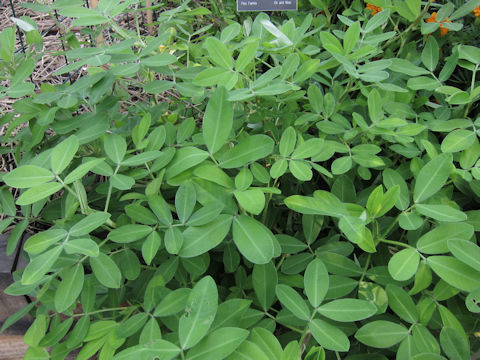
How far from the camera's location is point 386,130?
29.6 inches

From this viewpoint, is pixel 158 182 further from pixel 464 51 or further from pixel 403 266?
pixel 464 51

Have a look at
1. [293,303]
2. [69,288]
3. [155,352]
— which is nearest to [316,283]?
[293,303]

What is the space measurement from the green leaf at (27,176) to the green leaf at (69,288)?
149 mm

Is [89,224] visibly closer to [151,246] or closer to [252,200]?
[151,246]

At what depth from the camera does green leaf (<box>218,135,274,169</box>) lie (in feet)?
2.09

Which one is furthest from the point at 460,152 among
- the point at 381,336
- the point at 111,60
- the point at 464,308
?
the point at 111,60

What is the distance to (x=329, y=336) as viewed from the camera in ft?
1.89

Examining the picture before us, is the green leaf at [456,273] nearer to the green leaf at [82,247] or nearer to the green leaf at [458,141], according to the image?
the green leaf at [458,141]

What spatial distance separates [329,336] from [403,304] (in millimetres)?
144

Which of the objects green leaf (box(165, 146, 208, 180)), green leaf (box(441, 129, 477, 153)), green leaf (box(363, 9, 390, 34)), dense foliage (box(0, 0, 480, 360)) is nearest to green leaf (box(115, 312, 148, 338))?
dense foliage (box(0, 0, 480, 360))

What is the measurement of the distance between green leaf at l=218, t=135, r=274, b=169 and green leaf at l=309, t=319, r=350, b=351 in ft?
0.88

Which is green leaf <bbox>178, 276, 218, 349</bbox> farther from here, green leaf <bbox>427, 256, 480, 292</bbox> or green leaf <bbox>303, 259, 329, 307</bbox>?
green leaf <bbox>427, 256, 480, 292</bbox>

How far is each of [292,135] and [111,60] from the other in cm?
38

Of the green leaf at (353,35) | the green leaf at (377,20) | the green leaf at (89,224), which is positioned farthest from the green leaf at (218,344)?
the green leaf at (377,20)
